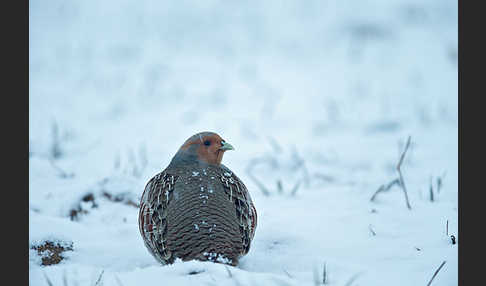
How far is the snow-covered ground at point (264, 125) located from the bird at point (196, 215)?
23cm

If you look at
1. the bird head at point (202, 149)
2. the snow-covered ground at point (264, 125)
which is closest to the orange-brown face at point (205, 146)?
the bird head at point (202, 149)

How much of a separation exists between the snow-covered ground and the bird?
228 mm

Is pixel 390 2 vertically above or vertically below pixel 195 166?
above

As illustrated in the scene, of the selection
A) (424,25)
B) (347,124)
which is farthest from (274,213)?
(424,25)

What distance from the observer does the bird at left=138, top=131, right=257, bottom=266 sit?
3062mm

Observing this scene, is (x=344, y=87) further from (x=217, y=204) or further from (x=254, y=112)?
(x=217, y=204)

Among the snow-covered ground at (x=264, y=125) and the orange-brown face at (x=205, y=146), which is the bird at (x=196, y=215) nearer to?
the orange-brown face at (x=205, y=146)

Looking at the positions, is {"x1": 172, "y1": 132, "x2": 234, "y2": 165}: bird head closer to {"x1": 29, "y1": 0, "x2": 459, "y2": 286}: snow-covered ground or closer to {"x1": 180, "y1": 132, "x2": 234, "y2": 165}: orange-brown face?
{"x1": 180, "y1": 132, "x2": 234, "y2": 165}: orange-brown face

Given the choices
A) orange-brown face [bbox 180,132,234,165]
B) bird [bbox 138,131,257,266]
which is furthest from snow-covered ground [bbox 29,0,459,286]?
orange-brown face [bbox 180,132,234,165]

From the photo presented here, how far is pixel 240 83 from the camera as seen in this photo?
10930 mm

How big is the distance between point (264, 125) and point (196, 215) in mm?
5686

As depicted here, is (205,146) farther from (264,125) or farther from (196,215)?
(264,125)

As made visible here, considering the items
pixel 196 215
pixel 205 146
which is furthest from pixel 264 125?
pixel 196 215

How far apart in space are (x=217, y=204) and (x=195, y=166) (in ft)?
1.61
